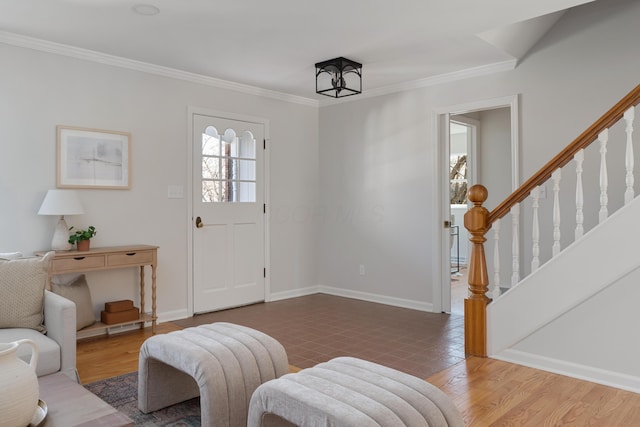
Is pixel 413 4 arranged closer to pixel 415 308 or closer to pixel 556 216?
pixel 556 216

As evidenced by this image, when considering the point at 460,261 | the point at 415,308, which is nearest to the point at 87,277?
the point at 415,308

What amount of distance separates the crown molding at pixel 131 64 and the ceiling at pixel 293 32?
0.04 m

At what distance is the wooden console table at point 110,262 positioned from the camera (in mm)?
3502

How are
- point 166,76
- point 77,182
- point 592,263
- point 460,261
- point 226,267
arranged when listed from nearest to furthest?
point 592,263 < point 77,182 < point 166,76 < point 226,267 < point 460,261

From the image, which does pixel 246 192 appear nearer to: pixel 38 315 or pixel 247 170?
pixel 247 170

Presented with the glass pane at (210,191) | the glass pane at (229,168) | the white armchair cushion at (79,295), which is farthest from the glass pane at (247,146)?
the white armchair cushion at (79,295)

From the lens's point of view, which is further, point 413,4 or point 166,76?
point 166,76

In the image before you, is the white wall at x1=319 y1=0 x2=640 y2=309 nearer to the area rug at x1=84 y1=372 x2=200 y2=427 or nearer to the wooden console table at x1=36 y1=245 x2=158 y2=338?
the wooden console table at x1=36 y1=245 x2=158 y2=338

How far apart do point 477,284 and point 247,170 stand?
9.54 ft

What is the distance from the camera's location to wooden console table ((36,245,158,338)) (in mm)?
3502

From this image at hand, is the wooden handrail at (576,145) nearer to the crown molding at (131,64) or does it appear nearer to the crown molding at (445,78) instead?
the crown molding at (445,78)

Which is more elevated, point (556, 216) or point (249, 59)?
point (249, 59)

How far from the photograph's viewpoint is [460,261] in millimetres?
8305

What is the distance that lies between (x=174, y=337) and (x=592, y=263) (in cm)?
255
